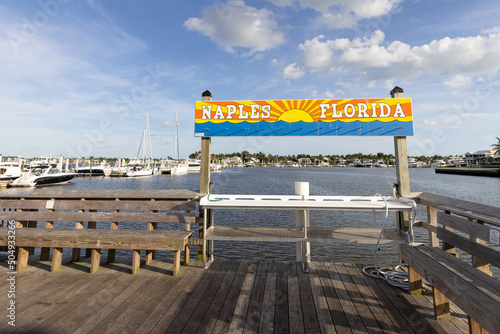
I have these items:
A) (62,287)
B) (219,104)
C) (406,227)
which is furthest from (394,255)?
(62,287)

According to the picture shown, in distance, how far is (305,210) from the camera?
4332 millimetres

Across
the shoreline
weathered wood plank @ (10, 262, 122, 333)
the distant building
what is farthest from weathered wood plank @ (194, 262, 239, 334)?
the distant building

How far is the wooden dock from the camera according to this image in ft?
8.82

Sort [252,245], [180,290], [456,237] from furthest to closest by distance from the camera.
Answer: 1. [252,245]
2. [180,290]
3. [456,237]

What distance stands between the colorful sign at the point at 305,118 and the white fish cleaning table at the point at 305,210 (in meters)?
1.28

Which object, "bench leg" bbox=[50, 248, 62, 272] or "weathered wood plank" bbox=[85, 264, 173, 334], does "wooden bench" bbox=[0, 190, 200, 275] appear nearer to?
"bench leg" bbox=[50, 248, 62, 272]

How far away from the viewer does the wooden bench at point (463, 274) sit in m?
1.99

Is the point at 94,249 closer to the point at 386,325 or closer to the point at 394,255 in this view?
the point at 386,325

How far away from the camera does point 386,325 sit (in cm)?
272

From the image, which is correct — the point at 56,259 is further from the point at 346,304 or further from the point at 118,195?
the point at 346,304

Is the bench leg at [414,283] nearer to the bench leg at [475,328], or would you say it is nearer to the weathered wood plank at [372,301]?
the weathered wood plank at [372,301]

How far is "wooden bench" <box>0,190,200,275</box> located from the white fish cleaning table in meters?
0.53

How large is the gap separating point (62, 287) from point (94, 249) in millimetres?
696

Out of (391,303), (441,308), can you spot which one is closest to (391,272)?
(391,303)
